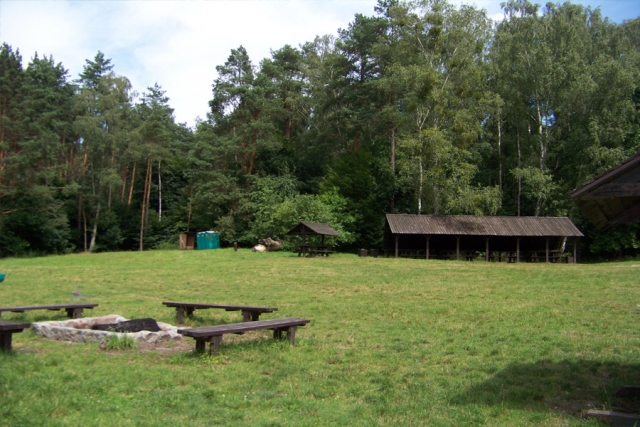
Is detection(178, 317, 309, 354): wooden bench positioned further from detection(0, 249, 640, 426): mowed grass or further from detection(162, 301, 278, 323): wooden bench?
detection(162, 301, 278, 323): wooden bench

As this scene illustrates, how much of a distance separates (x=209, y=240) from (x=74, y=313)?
34968mm

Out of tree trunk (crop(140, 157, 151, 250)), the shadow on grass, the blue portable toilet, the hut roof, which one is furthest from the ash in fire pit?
tree trunk (crop(140, 157, 151, 250))

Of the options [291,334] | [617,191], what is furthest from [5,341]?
[617,191]

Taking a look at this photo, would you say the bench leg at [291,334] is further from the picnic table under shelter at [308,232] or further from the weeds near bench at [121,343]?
the picnic table under shelter at [308,232]

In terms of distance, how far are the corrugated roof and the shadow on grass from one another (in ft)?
89.9

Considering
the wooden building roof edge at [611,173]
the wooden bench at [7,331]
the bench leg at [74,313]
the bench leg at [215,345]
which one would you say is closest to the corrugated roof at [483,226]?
the bench leg at [74,313]

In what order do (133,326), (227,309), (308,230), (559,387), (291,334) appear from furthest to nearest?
(308,230) → (227,309) → (133,326) → (291,334) → (559,387)

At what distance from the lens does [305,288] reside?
17.8 meters

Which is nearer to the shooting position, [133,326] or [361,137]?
[133,326]

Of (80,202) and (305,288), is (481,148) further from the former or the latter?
(80,202)

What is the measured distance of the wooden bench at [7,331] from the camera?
7035 mm

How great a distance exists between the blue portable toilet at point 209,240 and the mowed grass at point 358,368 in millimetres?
30143

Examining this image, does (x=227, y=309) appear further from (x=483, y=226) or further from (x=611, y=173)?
(x=483, y=226)

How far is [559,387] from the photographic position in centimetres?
658
